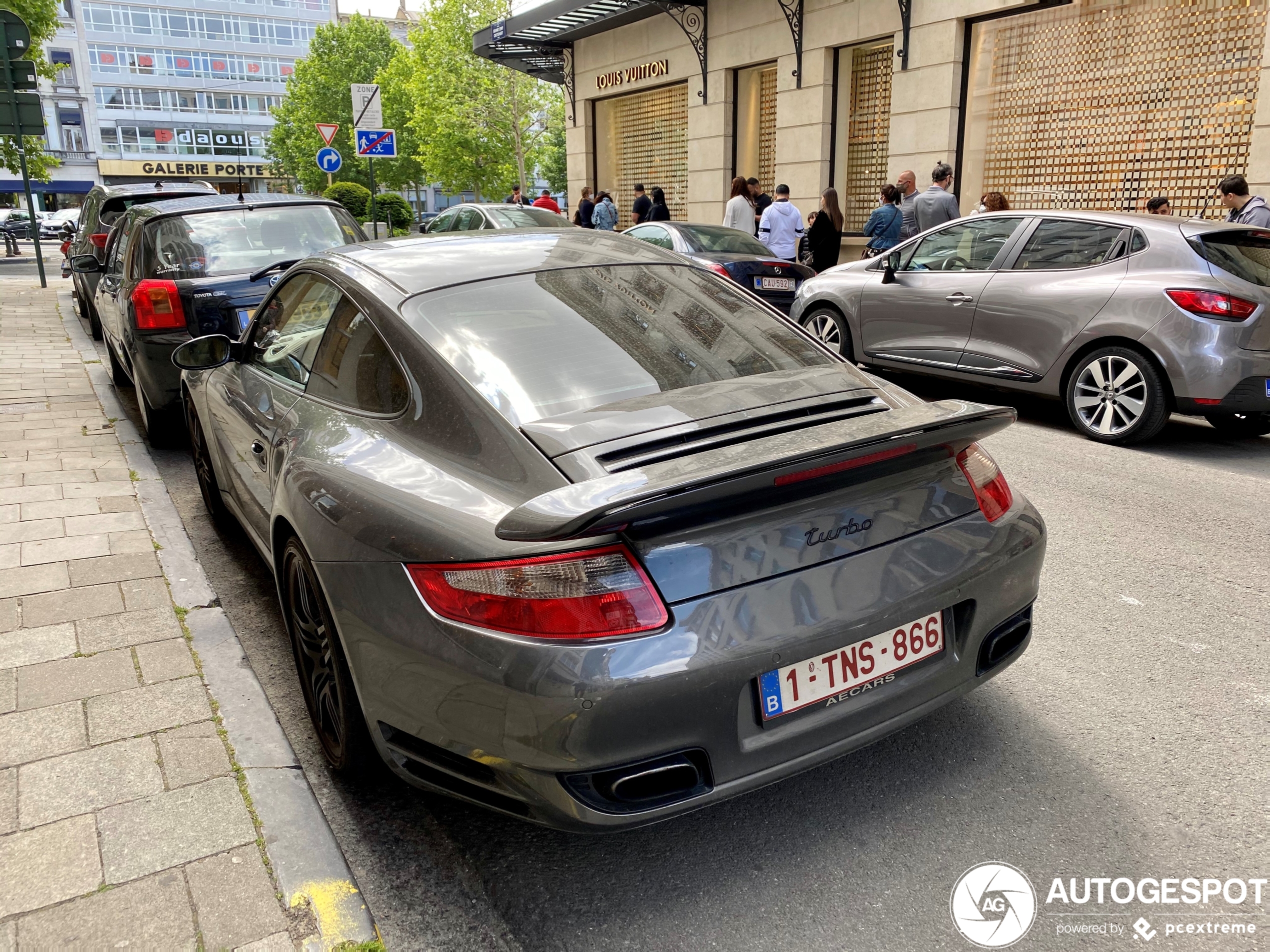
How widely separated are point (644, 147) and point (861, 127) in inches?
270

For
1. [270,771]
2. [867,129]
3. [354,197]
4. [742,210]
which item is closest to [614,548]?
[270,771]

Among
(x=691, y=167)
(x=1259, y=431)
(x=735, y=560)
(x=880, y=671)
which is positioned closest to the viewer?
(x=735, y=560)

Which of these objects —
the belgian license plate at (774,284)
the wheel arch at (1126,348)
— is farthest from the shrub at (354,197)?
the wheel arch at (1126,348)

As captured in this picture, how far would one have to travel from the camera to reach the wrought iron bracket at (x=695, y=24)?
18.7 metres

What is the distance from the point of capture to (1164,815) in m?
2.61

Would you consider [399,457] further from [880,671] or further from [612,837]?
[880,671]

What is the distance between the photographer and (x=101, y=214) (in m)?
13.5

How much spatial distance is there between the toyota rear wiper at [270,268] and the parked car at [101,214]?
439cm

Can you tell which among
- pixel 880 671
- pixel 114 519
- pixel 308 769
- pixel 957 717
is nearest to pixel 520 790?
pixel 880 671

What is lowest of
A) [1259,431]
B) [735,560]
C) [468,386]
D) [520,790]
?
[1259,431]

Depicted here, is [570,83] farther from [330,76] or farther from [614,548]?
[330,76]

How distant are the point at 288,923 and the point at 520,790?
63 centimetres

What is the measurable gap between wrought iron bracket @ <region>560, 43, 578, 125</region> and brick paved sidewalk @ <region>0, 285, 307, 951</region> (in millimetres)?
20601

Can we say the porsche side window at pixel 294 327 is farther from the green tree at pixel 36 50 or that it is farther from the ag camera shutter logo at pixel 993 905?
the green tree at pixel 36 50
